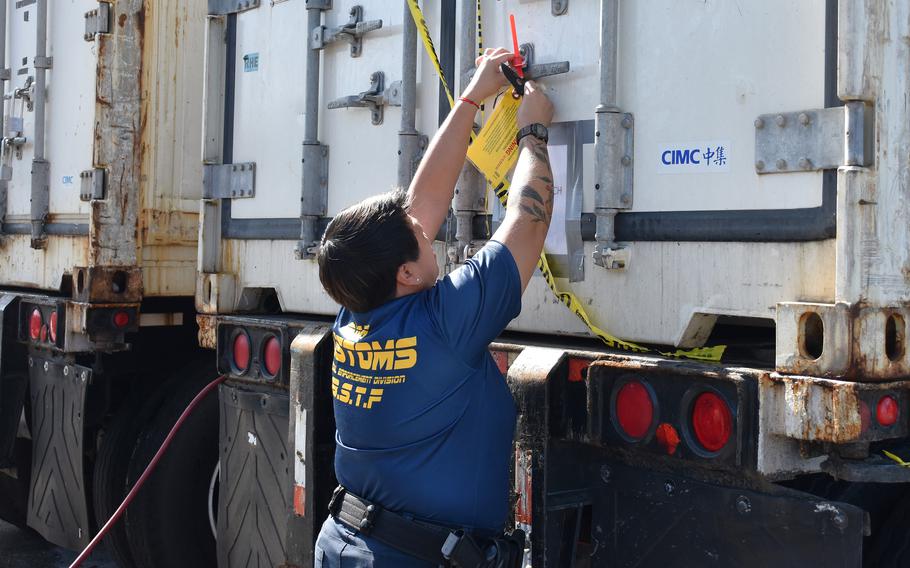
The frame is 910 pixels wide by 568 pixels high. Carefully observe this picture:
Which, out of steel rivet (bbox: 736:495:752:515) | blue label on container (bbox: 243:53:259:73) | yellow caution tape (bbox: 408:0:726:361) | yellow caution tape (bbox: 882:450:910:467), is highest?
blue label on container (bbox: 243:53:259:73)

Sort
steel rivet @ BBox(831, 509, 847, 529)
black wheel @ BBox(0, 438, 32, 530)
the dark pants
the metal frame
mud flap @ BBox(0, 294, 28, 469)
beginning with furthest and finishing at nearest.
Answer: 1. black wheel @ BBox(0, 438, 32, 530)
2. mud flap @ BBox(0, 294, 28, 469)
3. the dark pants
4. the metal frame
5. steel rivet @ BBox(831, 509, 847, 529)

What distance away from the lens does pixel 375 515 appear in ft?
8.09

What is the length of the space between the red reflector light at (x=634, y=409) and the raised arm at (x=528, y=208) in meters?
0.35

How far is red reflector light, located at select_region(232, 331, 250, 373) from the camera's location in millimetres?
3846

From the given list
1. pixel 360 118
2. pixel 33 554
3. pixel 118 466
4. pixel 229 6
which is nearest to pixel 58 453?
pixel 118 466

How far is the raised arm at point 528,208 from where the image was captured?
8.47 ft

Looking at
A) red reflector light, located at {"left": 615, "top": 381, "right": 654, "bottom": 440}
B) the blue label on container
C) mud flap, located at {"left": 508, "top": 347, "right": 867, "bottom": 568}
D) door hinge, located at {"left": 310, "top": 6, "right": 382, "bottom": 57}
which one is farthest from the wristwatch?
the blue label on container

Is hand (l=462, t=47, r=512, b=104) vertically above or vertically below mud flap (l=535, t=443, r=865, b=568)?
above

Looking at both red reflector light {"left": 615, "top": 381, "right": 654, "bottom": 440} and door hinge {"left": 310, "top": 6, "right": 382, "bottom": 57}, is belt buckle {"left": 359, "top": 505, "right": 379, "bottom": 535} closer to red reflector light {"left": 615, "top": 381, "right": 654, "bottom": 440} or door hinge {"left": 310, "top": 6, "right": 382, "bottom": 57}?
red reflector light {"left": 615, "top": 381, "right": 654, "bottom": 440}

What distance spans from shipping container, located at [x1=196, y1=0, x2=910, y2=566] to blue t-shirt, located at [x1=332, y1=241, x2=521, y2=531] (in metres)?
0.23

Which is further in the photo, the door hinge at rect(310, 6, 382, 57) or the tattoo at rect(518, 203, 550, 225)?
the door hinge at rect(310, 6, 382, 57)

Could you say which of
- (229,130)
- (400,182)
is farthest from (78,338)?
(400,182)

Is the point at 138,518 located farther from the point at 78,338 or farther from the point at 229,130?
the point at 229,130

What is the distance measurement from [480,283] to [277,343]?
1384 millimetres
